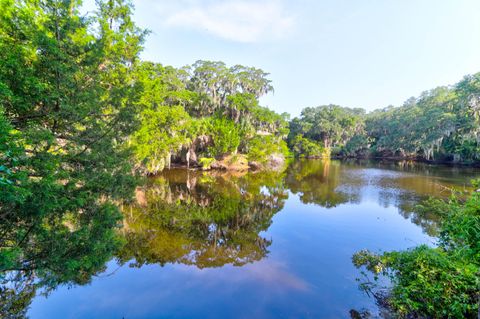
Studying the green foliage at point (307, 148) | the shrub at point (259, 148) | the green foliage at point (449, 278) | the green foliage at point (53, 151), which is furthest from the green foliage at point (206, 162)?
the green foliage at point (307, 148)

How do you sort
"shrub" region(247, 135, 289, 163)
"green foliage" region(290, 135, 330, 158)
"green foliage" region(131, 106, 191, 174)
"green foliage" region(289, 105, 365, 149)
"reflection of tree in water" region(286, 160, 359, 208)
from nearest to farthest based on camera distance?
1. "reflection of tree in water" region(286, 160, 359, 208)
2. "green foliage" region(131, 106, 191, 174)
3. "shrub" region(247, 135, 289, 163)
4. "green foliage" region(290, 135, 330, 158)
5. "green foliage" region(289, 105, 365, 149)

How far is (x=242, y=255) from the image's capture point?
9055 mm

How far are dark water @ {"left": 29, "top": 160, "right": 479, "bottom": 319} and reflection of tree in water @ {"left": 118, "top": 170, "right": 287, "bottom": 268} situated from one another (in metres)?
0.05

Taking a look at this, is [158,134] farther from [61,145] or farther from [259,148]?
[259,148]

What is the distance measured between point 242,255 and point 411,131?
1901 inches

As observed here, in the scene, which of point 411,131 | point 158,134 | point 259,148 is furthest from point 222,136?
point 411,131

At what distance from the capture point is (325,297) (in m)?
6.53

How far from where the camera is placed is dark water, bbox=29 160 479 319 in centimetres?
618

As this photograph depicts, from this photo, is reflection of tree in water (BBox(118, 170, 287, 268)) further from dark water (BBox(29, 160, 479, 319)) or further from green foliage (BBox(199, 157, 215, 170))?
green foliage (BBox(199, 157, 215, 170))

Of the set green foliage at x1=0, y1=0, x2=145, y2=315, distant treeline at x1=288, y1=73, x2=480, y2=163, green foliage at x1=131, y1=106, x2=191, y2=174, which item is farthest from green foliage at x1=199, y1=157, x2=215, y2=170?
distant treeline at x1=288, y1=73, x2=480, y2=163

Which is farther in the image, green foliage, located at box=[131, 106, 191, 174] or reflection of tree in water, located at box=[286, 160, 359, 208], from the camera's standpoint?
green foliage, located at box=[131, 106, 191, 174]

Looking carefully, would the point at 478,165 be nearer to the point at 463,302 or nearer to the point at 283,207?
the point at 283,207

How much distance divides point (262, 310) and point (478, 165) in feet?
152

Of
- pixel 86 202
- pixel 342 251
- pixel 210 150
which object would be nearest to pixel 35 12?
pixel 86 202
